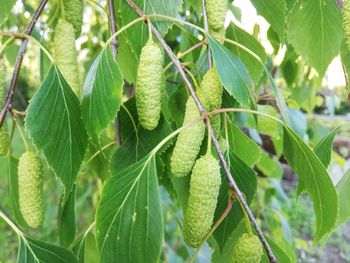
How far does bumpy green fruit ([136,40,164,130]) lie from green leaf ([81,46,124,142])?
33 millimetres

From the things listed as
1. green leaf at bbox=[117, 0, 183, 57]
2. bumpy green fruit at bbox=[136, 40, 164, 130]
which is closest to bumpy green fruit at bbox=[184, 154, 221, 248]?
bumpy green fruit at bbox=[136, 40, 164, 130]

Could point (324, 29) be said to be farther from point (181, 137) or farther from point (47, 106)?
point (47, 106)

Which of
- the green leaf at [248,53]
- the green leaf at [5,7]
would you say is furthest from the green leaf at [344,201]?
the green leaf at [5,7]

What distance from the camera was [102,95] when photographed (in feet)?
2.69

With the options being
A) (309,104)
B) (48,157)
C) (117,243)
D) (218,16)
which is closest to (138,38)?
(218,16)

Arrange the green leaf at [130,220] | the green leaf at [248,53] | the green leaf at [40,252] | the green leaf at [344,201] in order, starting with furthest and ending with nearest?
the green leaf at [248,53], the green leaf at [344,201], the green leaf at [40,252], the green leaf at [130,220]

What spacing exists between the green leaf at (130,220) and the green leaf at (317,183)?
10.0 inches

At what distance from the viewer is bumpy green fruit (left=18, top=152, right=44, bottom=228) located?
90 cm

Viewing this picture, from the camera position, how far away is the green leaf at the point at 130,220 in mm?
696

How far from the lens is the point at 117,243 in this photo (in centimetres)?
71

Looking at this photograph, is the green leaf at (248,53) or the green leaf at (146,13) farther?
the green leaf at (248,53)

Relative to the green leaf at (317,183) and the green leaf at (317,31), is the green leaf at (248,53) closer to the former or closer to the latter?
the green leaf at (317,31)

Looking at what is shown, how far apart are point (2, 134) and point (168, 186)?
0.38m

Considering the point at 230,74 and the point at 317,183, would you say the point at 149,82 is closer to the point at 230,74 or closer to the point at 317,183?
the point at 230,74
